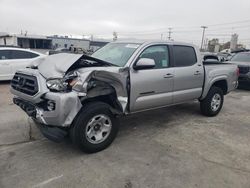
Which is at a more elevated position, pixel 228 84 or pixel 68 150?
pixel 228 84

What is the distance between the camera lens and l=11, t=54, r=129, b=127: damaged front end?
3176mm

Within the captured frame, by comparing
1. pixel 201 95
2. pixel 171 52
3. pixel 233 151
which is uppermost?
pixel 171 52

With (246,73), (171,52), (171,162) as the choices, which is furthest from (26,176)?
(246,73)

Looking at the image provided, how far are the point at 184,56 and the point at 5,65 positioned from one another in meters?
7.45

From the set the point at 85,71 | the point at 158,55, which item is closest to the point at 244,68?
the point at 158,55

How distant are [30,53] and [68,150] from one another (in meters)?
7.56

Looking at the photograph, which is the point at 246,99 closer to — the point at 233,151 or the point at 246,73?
the point at 246,73

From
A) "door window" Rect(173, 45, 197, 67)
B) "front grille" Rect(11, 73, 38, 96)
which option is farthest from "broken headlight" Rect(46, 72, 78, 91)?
"door window" Rect(173, 45, 197, 67)

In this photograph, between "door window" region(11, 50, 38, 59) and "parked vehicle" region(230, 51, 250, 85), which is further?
"parked vehicle" region(230, 51, 250, 85)

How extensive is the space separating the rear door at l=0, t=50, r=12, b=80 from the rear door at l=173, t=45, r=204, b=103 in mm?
7327

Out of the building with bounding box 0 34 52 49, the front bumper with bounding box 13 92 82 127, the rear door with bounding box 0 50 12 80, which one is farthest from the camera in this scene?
the building with bounding box 0 34 52 49

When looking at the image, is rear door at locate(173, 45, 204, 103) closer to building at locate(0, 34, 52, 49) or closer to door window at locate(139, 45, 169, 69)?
door window at locate(139, 45, 169, 69)

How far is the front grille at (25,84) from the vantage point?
3410mm

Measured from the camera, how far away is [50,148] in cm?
382
